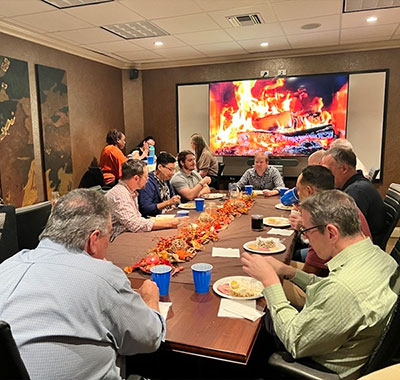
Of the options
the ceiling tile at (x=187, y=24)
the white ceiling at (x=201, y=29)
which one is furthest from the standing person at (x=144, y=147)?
the ceiling tile at (x=187, y=24)

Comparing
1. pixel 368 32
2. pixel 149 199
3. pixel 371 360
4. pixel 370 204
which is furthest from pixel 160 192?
pixel 368 32

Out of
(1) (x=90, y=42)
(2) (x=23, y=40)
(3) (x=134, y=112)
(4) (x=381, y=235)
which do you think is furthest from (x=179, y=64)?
(4) (x=381, y=235)

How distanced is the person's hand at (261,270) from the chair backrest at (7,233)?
51.0 inches

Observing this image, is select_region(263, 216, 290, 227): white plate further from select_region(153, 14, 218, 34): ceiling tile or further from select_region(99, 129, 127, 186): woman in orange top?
select_region(99, 129, 127, 186): woman in orange top

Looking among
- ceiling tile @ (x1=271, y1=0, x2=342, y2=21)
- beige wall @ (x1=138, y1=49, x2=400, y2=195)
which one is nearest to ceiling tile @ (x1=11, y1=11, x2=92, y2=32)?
ceiling tile @ (x1=271, y1=0, x2=342, y2=21)

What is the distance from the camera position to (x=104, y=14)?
364 cm

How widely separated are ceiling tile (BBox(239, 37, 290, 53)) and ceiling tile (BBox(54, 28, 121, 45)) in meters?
1.82

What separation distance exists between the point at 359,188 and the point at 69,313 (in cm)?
222

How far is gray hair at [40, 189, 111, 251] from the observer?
1172mm

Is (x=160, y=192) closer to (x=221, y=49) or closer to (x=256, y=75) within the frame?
(x=221, y=49)

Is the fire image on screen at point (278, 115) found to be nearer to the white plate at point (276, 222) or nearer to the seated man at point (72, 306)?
the white plate at point (276, 222)

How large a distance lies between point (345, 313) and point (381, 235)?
5.88ft

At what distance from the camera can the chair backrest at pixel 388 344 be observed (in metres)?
1.12

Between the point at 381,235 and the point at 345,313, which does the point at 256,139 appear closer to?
the point at 381,235
